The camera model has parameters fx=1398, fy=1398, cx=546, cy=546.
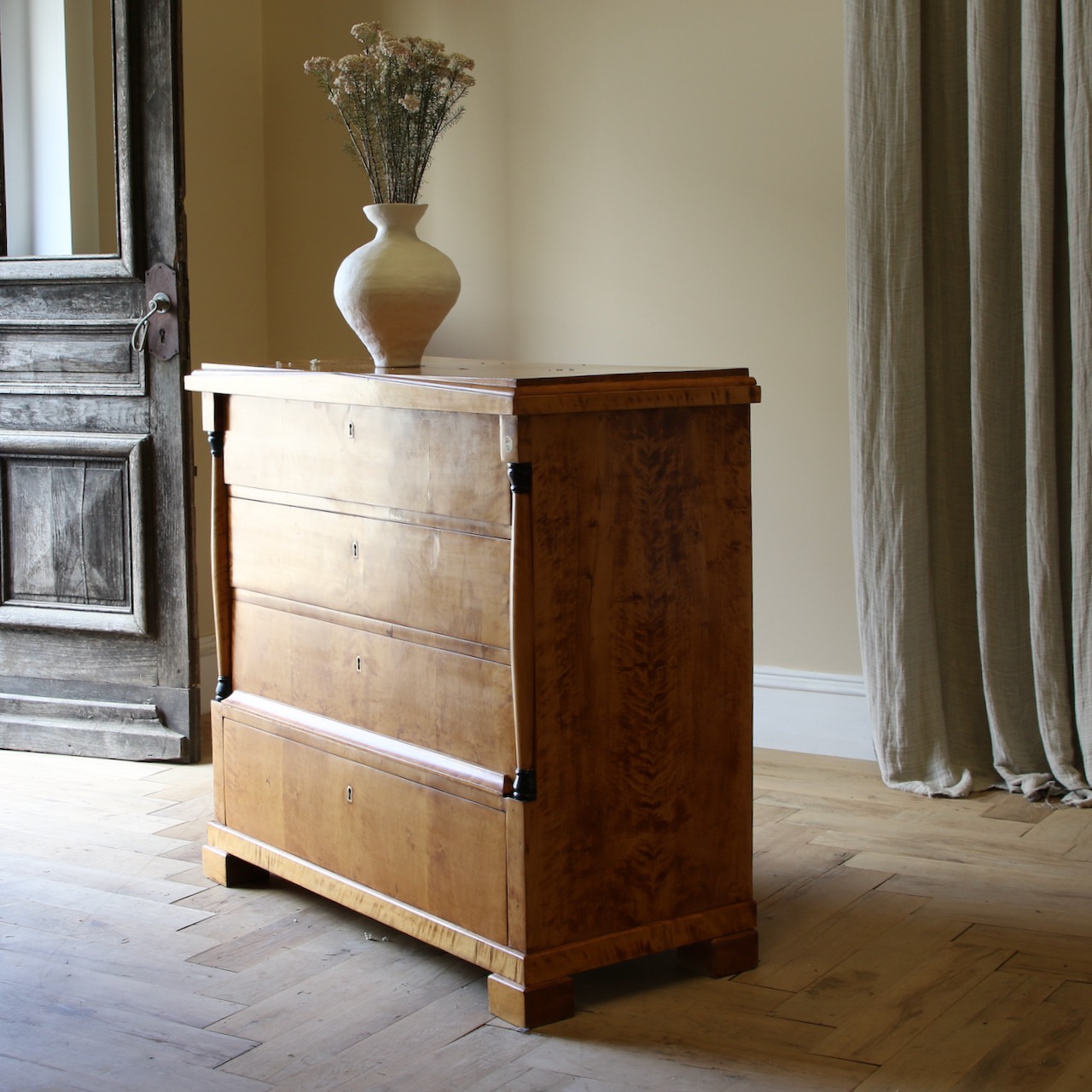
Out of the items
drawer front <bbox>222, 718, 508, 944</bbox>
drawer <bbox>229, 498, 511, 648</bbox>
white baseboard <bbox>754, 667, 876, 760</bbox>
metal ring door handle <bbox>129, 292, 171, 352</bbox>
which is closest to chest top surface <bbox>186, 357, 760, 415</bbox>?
drawer <bbox>229, 498, 511, 648</bbox>

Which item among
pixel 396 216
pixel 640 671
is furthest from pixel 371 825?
pixel 396 216

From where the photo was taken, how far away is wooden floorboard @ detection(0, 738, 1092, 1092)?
186 cm

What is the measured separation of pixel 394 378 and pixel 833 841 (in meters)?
1.32

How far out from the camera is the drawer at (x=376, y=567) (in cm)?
203

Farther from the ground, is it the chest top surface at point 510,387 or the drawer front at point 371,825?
the chest top surface at point 510,387

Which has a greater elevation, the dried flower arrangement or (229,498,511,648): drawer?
the dried flower arrangement

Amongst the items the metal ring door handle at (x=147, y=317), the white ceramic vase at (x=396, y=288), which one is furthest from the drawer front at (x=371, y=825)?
the metal ring door handle at (x=147, y=317)

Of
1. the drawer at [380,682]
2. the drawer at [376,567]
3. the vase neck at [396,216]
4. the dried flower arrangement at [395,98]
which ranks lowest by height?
the drawer at [380,682]

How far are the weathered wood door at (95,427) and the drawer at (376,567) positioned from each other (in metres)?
0.89

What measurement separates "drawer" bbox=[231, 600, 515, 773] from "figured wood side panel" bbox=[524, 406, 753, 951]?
0.10 metres

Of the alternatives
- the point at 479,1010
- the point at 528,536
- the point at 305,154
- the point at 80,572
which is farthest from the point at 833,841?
the point at 305,154

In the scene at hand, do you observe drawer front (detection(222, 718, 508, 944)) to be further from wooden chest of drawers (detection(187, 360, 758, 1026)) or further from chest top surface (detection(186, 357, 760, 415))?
chest top surface (detection(186, 357, 760, 415))

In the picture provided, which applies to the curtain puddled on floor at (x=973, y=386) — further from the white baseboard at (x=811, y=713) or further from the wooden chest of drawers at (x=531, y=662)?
the wooden chest of drawers at (x=531, y=662)

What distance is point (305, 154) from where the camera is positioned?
13.1ft
